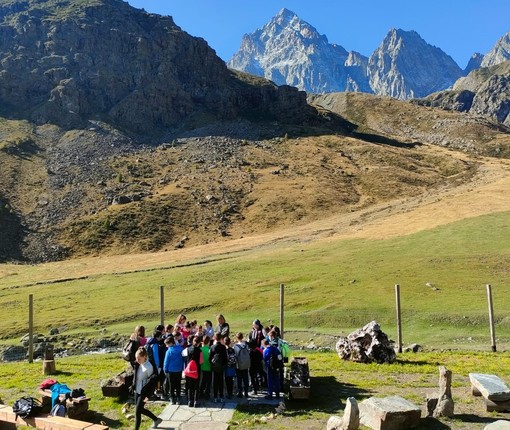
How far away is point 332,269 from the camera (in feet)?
170

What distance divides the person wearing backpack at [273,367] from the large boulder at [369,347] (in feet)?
22.6

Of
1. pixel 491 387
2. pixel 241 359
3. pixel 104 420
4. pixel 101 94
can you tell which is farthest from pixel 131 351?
pixel 101 94

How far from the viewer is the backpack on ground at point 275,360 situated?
18.6 meters

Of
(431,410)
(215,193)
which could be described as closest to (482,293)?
(431,410)

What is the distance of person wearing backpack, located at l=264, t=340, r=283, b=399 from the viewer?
61.1 ft

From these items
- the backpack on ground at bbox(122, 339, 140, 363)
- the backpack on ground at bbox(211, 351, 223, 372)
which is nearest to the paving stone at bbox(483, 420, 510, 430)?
the backpack on ground at bbox(211, 351, 223, 372)

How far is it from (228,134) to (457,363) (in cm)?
14721

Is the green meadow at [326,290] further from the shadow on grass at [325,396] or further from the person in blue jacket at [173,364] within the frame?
the person in blue jacket at [173,364]

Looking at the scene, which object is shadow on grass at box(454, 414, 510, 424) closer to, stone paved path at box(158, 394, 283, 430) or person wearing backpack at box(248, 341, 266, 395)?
stone paved path at box(158, 394, 283, 430)

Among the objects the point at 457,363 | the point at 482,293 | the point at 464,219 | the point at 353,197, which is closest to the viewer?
the point at 457,363

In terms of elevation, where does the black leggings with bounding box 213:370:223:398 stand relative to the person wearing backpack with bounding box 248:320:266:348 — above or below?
below

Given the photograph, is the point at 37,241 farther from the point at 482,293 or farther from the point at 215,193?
the point at 482,293

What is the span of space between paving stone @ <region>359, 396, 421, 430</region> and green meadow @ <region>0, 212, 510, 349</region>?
51.0 feet

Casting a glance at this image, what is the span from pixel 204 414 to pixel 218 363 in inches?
73.2
